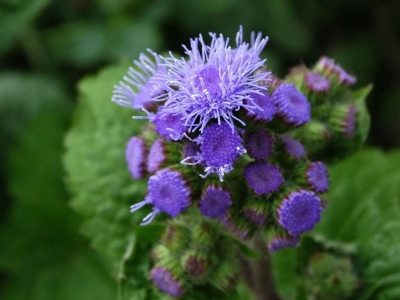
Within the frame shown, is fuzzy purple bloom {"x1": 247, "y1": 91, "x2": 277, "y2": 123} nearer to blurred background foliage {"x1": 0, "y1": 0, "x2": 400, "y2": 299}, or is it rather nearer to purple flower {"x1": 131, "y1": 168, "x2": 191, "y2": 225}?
purple flower {"x1": 131, "y1": 168, "x2": 191, "y2": 225}

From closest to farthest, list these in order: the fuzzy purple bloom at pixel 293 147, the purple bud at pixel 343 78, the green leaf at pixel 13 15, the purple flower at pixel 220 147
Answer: the purple flower at pixel 220 147
the fuzzy purple bloom at pixel 293 147
the purple bud at pixel 343 78
the green leaf at pixel 13 15

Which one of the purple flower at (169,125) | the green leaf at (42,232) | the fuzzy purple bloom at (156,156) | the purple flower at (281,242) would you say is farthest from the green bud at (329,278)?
the green leaf at (42,232)

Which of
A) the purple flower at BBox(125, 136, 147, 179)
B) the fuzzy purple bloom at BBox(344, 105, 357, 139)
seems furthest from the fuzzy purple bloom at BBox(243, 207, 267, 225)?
the fuzzy purple bloom at BBox(344, 105, 357, 139)

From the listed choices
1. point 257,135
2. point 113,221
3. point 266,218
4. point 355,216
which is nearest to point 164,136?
point 257,135

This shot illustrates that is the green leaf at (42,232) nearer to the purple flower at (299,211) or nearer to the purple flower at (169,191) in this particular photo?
the purple flower at (169,191)

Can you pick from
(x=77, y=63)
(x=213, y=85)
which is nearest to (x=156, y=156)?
(x=213, y=85)

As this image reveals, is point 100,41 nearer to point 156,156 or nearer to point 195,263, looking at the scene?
point 156,156
